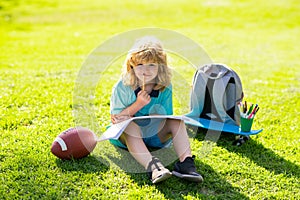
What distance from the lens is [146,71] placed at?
3189 mm

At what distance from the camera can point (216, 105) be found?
12.4 feet

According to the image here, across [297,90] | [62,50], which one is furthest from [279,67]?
[62,50]

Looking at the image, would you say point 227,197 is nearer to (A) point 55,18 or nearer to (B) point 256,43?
(B) point 256,43

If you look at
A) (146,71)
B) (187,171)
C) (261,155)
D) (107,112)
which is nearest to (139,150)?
(187,171)

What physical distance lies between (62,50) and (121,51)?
1.01m

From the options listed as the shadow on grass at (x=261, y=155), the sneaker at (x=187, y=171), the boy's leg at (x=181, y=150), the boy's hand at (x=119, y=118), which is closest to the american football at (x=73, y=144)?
the boy's hand at (x=119, y=118)

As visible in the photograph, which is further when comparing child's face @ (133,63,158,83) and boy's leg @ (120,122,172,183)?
child's face @ (133,63,158,83)

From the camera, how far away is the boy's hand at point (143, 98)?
3.21 meters

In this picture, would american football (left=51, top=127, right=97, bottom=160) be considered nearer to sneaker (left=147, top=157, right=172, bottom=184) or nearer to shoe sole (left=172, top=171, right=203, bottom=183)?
sneaker (left=147, top=157, right=172, bottom=184)

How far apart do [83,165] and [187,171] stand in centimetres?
75

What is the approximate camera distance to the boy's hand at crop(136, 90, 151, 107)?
10.5 ft

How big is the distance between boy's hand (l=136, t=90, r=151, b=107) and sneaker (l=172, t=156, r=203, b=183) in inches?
21.1

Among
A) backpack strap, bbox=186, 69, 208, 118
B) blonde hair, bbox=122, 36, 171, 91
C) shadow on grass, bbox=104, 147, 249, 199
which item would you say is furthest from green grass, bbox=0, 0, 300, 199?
blonde hair, bbox=122, 36, 171, 91

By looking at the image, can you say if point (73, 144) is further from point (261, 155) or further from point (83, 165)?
point (261, 155)
